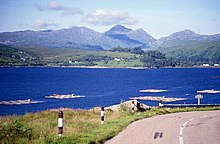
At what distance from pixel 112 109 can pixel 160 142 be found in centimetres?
1541

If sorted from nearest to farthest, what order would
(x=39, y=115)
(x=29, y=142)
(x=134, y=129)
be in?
1. (x=29, y=142)
2. (x=134, y=129)
3. (x=39, y=115)

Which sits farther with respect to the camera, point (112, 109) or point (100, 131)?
point (112, 109)

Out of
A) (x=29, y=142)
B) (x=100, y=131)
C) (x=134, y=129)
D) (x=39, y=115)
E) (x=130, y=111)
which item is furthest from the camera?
(x=130, y=111)

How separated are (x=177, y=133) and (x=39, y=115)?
1046 cm

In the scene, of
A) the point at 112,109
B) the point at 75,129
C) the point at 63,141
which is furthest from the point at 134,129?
the point at 112,109

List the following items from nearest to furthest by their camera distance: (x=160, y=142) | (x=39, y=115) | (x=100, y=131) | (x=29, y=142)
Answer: (x=29, y=142), (x=160, y=142), (x=100, y=131), (x=39, y=115)

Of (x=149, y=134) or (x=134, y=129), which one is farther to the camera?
(x=134, y=129)

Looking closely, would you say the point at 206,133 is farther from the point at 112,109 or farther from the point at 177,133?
the point at 112,109

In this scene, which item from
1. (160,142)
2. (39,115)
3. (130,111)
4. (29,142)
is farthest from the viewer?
(130,111)

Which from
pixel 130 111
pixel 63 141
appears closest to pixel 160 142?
pixel 63 141

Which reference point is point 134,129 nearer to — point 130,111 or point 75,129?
point 75,129

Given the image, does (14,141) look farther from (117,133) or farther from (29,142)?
(117,133)

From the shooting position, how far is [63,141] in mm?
12000

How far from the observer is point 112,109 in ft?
93.7
